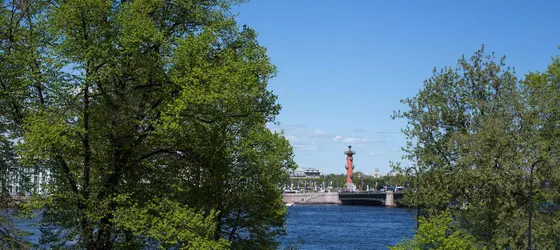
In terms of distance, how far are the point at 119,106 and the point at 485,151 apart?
1689 cm

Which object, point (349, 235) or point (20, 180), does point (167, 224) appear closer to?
point (20, 180)

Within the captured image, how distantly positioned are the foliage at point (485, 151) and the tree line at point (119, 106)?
440 inches

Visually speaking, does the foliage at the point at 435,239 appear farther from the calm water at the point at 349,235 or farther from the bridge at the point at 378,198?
the bridge at the point at 378,198

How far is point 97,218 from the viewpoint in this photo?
23.9 m

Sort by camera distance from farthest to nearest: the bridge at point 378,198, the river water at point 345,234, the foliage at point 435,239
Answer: the bridge at point 378,198, the river water at point 345,234, the foliage at point 435,239

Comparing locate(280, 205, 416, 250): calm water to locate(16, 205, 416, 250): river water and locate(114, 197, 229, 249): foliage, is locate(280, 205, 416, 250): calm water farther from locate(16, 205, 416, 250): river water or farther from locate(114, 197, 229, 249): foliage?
locate(114, 197, 229, 249): foliage

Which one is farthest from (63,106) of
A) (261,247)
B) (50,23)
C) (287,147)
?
(287,147)

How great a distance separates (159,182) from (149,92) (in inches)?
139

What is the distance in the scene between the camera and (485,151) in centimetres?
3266

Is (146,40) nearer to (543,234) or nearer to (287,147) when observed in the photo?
(287,147)

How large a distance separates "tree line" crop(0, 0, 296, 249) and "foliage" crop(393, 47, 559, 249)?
11166 mm

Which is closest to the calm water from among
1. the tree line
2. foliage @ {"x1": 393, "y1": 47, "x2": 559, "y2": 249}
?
foliage @ {"x1": 393, "y1": 47, "x2": 559, "y2": 249}

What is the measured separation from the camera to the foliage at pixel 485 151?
3206cm

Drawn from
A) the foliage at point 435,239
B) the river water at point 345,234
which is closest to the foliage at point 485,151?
the foliage at point 435,239
